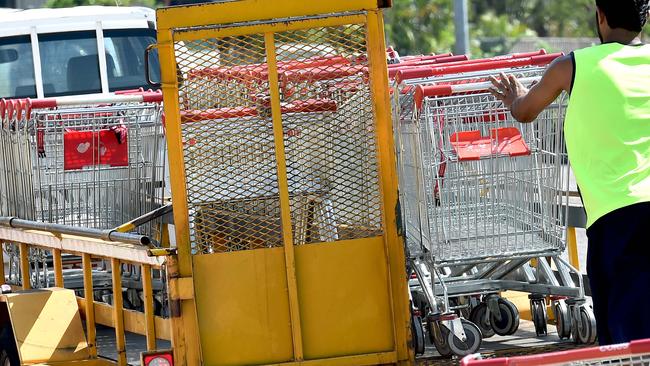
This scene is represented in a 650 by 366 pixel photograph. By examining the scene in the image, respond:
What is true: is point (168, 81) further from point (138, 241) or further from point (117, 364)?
point (117, 364)

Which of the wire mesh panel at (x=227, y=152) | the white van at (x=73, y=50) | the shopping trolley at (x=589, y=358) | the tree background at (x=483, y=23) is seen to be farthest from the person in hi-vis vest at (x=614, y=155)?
the tree background at (x=483, y=23)

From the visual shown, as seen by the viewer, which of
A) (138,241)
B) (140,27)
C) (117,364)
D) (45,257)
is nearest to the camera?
(138,241)

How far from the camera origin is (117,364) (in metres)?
6.70

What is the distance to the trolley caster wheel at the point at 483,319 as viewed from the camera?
322 inches

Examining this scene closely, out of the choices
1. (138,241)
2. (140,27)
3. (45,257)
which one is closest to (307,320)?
(138,241)

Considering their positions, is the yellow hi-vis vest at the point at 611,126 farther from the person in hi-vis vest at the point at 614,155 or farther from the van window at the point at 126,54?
the van window at the point at 126,54

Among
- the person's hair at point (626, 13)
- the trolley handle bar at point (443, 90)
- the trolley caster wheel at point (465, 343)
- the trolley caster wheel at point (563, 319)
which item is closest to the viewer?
the person's hair at point (626, 13)

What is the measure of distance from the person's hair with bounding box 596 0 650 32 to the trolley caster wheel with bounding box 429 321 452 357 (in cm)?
286

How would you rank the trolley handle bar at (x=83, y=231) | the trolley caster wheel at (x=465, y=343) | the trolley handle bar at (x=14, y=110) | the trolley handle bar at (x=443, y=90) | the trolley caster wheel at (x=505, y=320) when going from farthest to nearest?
1. the trolley handle bar at (x=14, y=110)
2. the trolley caster wheel at (x=505, y=320)
3. the trolley caster wheel at (x=465, y=343)
4. the trolley handle bar at (x=443, y=90)
5. the trolley handle bar at (x=83, y=231)

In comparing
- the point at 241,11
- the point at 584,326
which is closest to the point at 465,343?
the point at 584,326

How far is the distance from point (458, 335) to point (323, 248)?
1607mm

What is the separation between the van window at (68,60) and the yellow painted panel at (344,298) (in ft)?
24.9

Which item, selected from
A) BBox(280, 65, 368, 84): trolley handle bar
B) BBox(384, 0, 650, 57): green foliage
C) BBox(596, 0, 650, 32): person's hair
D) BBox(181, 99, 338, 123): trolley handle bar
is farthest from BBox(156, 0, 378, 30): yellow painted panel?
BBox(384, 0, 650, 57): green foliage

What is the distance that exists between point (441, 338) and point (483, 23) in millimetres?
39361
